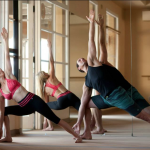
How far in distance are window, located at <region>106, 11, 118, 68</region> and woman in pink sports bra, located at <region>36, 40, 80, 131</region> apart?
2.54 ft

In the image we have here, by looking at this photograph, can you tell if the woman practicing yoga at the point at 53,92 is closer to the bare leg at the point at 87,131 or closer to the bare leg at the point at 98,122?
the bare leg at the point at 98,122

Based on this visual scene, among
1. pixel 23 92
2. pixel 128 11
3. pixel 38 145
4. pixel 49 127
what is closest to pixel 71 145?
pixel 38 145

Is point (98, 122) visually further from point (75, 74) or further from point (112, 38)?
point (112, 38)

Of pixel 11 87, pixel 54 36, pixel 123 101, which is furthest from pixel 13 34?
pixel 123 101

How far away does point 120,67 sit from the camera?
4629 mm

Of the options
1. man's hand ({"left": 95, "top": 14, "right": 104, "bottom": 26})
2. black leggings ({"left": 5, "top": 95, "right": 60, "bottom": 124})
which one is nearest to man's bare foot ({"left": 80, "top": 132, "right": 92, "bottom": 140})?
black leggings ({"left": 5, "top": 95, "right": 60, "bottom": 124})

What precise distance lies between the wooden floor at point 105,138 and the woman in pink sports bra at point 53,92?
0.22m

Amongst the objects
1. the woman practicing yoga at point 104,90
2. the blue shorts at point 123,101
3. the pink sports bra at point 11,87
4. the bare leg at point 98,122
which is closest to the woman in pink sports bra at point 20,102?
the pink sports bra at point 11,87

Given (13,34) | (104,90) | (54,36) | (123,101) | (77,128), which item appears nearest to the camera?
(123,101)

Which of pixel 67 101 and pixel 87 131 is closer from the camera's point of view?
pixel 87 131

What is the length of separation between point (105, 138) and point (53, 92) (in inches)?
43.6

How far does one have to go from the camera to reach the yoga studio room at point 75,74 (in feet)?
12.5

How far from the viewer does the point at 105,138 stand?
4.37 meters

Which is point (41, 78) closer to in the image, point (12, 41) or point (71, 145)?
point (12, 41)
